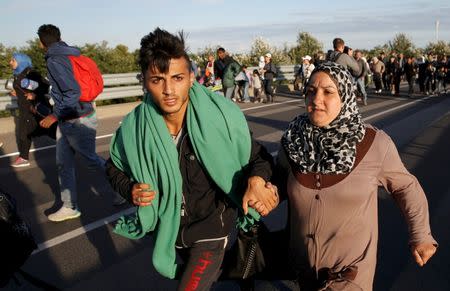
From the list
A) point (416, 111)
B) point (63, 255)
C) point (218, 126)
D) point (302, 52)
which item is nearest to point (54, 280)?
point (63, 255)

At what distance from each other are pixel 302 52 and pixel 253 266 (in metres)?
32.9

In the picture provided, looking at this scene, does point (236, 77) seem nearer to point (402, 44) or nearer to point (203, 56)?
point (203, 56)

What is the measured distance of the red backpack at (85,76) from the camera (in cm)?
Result: 510

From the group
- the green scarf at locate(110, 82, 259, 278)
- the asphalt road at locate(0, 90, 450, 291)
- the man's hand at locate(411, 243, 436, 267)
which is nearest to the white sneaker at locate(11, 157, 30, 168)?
the asphalt road at locate(0, 90, 450, 291)

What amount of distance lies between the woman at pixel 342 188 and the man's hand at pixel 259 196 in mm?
222

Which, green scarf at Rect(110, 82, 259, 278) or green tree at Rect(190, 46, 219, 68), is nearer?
green scarf at Rect(110, 82, 259, 278)

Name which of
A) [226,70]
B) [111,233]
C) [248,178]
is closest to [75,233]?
[111,233]

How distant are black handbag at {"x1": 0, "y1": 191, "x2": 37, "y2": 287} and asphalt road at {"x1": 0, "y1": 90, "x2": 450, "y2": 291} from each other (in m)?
1.28

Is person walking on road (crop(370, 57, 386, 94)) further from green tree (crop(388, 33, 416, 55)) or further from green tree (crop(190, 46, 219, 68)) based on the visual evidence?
green tree (crop(388, 33, 416, 55))

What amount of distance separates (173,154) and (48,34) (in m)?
3.48

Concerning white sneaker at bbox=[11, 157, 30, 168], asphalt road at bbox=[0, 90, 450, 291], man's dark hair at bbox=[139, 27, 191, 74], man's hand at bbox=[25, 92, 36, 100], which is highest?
man's dark hair at bbox=[139, 27, 191, 74]

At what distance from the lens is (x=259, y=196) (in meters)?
2.10

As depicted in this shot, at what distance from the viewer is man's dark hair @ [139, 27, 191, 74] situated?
221 centimetres

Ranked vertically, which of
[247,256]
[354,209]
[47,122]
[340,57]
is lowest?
[247,256]
